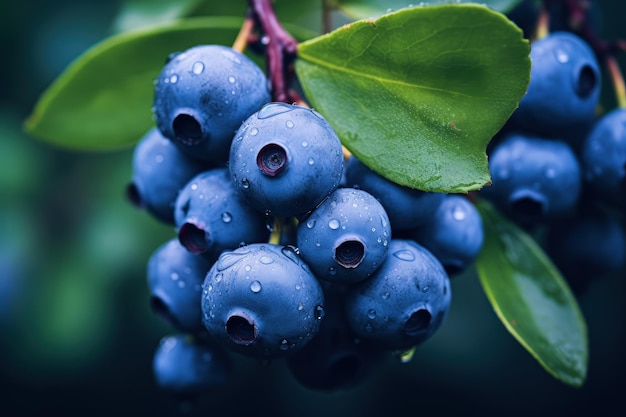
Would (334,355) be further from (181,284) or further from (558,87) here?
(558,87)

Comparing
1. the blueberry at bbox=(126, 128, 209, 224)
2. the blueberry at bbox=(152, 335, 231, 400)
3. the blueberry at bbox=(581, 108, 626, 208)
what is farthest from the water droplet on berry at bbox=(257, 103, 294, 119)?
the blueberry at bbox=(581, 108, 626, 208)

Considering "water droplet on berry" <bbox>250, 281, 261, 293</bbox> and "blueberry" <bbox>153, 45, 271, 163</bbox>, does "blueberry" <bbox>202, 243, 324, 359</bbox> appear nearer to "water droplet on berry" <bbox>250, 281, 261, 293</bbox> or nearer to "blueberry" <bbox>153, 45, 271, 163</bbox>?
"water droplet on berry" <bbox>250, 281, 261, 293</bbox>

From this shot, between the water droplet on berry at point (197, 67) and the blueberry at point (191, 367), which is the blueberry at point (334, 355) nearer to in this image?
the blueberry at point (191, 367)

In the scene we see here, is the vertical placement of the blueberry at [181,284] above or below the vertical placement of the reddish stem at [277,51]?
below

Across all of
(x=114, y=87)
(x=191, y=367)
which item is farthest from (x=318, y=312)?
(x=114, y=87)

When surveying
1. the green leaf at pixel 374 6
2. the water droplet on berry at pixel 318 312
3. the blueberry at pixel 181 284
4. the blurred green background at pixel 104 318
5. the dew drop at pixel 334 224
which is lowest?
the blurred green background at pixel 104 318

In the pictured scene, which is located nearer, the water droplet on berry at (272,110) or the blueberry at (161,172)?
the water droplet on berry at (272,110)

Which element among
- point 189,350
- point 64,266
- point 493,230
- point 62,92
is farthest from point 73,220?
point 493,230

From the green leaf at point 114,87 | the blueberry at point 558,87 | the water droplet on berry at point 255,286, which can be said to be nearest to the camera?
the water droplet on berry at point 255,286

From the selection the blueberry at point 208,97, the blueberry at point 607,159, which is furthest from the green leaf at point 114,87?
the blueberry at point 607,159
